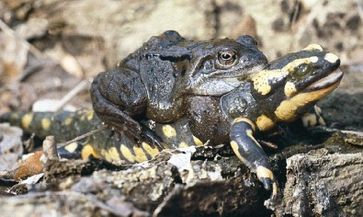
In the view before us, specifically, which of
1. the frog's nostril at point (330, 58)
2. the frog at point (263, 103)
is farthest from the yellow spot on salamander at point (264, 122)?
the frog's nostril at point (330, 58)

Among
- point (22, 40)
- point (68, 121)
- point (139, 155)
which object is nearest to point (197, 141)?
point (139, 155)

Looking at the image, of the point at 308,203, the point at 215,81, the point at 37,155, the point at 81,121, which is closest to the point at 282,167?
the point at 308,203

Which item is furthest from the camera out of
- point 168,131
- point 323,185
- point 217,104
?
point 168,131

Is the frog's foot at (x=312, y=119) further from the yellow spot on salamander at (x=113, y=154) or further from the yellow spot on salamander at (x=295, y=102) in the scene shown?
the yellow spot on salamander at (x=113, y=154)

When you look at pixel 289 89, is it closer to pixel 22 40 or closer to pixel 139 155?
pixel 139 155

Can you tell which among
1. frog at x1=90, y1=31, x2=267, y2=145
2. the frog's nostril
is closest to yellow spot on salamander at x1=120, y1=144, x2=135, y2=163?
frog at x1=90, y1=31, x2=267, y2=145

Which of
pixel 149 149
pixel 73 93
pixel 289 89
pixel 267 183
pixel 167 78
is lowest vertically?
pixel 73 93
